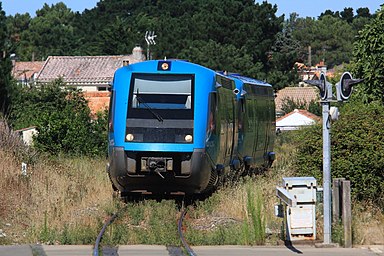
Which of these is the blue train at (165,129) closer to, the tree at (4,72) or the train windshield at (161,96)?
the train windshield at (161,96)

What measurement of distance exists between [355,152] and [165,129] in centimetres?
387

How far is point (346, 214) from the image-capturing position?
13164 millimetres

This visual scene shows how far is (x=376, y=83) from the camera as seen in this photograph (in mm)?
25266

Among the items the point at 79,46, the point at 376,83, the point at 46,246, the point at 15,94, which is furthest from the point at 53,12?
the point at 46,246

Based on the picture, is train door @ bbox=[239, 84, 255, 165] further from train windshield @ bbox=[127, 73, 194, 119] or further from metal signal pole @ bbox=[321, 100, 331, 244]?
metal signal pole @ bbox=[321, 100, 331, 244]

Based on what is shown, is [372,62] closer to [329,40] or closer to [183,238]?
[183,238]

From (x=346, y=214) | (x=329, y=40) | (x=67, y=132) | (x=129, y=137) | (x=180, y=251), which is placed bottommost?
(x=180, y=251)

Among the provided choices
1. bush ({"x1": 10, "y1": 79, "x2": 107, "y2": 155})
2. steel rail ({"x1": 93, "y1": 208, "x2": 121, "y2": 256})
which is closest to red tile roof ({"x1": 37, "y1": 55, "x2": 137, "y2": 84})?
bush ({"x1": 10, "y1": 79, "x2": 107, "y2": 155})

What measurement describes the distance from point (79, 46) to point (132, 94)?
312 ft

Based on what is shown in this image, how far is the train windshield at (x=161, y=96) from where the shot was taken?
18000 mm

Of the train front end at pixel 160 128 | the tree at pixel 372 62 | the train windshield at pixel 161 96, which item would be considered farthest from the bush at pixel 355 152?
the tree at pixel 372 62

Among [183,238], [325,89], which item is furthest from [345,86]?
[183,238]

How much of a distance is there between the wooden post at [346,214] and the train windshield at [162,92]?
557 centimetres

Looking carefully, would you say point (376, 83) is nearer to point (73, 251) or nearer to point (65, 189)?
point (65, 189)
